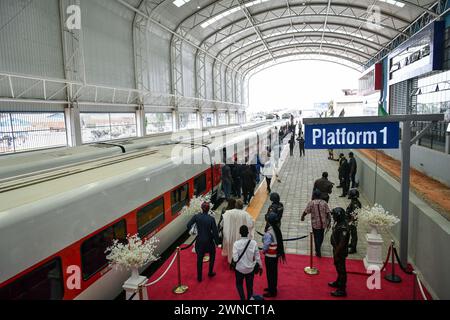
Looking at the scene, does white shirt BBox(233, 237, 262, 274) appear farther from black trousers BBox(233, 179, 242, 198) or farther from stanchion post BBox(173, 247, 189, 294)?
black trousers BBox(233, 179, 242, 198)

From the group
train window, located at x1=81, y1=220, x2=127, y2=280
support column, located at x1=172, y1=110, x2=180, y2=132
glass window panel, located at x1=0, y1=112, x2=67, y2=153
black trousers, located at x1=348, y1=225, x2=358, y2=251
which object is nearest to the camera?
train window, located at x1=81, y1=220, x2=127, y2=280

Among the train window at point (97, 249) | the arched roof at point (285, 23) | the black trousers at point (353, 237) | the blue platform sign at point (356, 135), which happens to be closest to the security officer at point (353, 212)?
the black trousers at point (353, 237)

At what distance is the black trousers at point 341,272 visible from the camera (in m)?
5.26

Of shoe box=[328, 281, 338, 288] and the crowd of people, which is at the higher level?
the crowd of people

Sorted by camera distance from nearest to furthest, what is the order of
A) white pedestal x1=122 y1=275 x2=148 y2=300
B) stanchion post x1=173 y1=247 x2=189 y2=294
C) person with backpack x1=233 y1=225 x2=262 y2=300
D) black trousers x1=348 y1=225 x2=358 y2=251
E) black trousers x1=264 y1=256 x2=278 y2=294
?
person with backpack x1=233 y1=225 x2=262 y2=300 < white pedestal x1=122 y1=275 x2=148 y2=300 < black trousers x1=264 y1=256 x2=278 y2=294 < stanchion post x1=173 y1=247 x2=189 y2=294 < black trousers x1=348 y1=225 x2=358 y2=251

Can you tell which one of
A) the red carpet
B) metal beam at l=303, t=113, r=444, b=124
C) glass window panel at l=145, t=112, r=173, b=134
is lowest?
the red carpet

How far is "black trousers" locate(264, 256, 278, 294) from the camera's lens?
522 centimetres

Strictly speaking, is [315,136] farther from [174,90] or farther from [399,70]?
[399,70]

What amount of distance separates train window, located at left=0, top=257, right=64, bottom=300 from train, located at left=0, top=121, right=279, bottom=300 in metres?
0.01

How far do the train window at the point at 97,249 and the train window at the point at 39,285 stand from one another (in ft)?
1.54

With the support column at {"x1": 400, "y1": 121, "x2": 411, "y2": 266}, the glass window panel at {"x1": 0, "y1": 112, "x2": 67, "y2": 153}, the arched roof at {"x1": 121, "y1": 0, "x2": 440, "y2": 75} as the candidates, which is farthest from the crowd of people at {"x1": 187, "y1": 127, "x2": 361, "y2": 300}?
the arched roof at {"x1": 121, "y1": 0, "x2": 440, "y2": 75}

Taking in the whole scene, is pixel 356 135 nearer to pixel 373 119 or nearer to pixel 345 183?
pixel 373 119

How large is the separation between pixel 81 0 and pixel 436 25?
16.0 m
